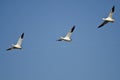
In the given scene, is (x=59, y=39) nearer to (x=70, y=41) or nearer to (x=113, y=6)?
(x=70, y=41)

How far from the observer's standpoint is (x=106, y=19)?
155 meters

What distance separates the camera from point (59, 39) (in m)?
156

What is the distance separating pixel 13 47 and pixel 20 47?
1.85 m

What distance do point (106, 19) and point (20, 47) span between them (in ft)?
55.0

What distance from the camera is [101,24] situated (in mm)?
159000

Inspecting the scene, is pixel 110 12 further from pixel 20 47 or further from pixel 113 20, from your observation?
pixel 20 47

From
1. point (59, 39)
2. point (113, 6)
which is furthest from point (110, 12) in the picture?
point (59, 39)

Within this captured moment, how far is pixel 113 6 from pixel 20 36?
724 inches

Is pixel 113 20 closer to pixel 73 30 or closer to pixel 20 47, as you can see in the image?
pixel 73 30

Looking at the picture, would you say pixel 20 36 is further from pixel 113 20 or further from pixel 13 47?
pixel 113 20

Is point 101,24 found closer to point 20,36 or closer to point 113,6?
point 113,6

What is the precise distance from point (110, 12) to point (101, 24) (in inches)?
169

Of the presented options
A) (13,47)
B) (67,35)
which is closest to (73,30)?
(67,35)

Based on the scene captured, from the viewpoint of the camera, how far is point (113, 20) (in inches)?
6073
